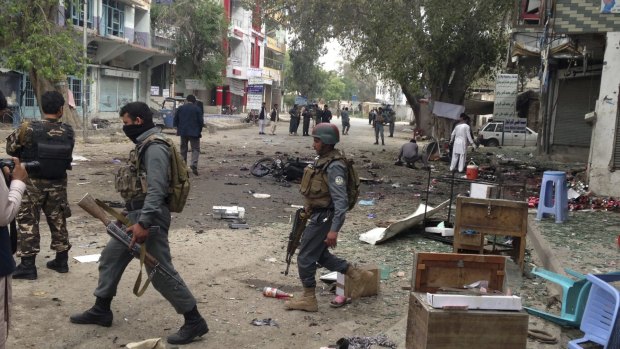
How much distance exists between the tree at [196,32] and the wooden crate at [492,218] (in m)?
33.4

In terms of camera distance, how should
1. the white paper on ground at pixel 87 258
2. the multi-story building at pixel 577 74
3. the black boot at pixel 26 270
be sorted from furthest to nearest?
the multi-story building at pixel 577 74, the white paper on ground at pixel 87 258, the black boot at pixel 26 270

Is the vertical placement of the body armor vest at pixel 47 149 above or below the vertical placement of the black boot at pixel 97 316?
above

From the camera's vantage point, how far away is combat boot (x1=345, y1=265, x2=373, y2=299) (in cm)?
530

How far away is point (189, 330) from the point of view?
4.26 metres

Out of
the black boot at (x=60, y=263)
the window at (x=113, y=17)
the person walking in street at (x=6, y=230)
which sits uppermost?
the window at (x=113, y=17)

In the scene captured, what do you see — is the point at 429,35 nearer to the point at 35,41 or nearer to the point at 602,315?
the point at 35,41

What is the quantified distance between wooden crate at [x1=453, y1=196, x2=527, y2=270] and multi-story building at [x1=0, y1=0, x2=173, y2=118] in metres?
22.7

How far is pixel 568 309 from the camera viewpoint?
4.82m

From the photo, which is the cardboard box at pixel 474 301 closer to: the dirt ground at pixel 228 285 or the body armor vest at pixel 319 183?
the dirt ground at pixel 228 285

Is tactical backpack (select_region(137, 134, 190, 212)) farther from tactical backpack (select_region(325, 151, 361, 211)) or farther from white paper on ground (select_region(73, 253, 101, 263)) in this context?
white paper on ground (select_region(73, 253, 101, 263))

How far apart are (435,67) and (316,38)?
733 centimetres

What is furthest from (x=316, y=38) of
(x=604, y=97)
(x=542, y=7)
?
(x=604, y=97)

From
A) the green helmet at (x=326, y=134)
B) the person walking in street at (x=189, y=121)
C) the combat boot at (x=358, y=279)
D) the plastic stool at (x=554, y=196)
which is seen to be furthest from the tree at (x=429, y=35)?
the green helmet at (x=326, y=134)

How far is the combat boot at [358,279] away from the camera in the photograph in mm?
5301
